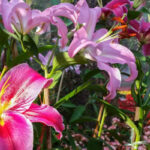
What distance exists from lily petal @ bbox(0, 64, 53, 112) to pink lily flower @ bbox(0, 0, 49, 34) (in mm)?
64

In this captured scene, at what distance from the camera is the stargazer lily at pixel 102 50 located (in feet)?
1.23

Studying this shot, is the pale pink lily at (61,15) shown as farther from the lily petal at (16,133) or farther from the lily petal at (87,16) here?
the lily petal at (16,133)

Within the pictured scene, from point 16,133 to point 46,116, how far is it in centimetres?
5

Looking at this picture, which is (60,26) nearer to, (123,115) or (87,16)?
(87,16)

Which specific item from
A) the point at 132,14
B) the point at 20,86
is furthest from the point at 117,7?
the point at 20,86

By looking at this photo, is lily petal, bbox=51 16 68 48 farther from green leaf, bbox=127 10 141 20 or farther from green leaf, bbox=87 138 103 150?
green leaf, bbox=87 138 103 150

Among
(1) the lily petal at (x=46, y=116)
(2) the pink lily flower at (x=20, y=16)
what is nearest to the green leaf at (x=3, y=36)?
(2) the pink lily flower at (x=20, y=16)

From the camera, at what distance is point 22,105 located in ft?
1.13

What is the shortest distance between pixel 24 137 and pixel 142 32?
1.25 ft

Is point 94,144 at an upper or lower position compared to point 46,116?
lower

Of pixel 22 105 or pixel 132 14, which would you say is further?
pixel 132 14

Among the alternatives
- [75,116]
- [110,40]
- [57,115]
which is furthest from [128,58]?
[75,116]

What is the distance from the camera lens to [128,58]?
16.4 inches

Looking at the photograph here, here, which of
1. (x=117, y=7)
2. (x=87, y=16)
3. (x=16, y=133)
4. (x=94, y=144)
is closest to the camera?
(x=16, y=133)
